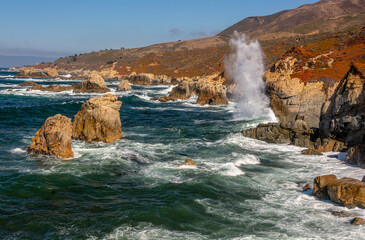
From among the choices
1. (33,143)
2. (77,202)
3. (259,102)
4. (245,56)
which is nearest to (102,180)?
(77,202)


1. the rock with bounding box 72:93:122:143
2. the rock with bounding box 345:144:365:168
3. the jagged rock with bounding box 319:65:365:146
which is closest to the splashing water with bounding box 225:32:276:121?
the jagged rock with bounding box 319:65:365:146

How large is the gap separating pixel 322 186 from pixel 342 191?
114 cm

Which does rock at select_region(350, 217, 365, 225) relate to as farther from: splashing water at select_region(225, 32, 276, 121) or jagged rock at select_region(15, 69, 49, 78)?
jagged rock at select_region(15, 69, 49, 78)

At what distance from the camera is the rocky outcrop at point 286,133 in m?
26.4

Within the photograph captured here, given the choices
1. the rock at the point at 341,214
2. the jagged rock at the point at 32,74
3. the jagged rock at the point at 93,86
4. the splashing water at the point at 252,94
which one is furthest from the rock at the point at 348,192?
the jagged rock at the point at 32,74

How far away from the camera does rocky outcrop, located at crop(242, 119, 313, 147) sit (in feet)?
86.6

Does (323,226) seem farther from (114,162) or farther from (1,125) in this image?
(1,125)

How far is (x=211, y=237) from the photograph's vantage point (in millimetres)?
12234

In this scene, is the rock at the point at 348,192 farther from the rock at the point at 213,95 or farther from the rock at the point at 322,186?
the rock at the point at 213,95

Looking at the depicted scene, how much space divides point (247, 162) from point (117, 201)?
395 inches

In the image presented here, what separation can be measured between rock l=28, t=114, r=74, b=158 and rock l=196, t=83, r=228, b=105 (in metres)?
36.9

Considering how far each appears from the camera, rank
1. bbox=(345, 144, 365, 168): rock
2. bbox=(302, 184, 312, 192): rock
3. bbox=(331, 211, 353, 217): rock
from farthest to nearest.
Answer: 1. bbox=(345, 144, 365, 168): rock
2. bbox=(302, 184, 312, 192): rock
3. bbox=(331, 211, 353, 217): rock

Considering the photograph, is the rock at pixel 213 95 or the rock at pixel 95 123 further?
the rock at pixel 213 95

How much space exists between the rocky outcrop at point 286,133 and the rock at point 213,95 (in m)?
27.6
